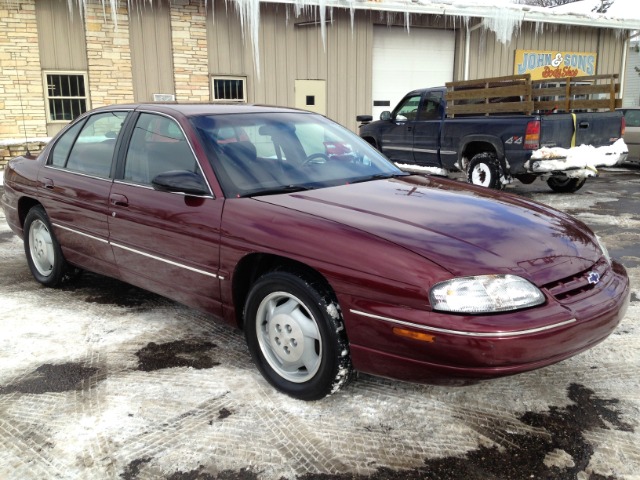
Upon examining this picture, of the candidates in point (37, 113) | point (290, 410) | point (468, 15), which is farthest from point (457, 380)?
point (468, 15)

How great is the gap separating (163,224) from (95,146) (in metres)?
1.25

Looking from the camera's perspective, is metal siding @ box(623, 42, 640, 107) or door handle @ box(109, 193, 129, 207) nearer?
door handle @ box(109, 193, 129, 207)

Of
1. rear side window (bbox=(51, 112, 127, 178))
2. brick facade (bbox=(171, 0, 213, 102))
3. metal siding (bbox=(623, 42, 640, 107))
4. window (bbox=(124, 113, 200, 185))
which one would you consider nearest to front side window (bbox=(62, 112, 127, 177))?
rear side window (bbox=(51, 112, 127, 178))

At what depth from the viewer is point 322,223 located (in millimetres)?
2875

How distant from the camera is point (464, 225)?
2.89 m

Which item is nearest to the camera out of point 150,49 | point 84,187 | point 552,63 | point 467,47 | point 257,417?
point 257,417

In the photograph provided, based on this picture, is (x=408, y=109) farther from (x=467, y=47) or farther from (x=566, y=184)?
(x=467, y=47)

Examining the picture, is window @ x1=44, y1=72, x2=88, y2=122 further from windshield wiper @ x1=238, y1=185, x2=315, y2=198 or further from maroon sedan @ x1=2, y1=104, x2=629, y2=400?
windshield wiper @ x1=238, y1=185, x2=315, y2=198

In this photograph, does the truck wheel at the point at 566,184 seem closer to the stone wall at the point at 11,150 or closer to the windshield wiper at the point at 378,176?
the windshield wiper at the point at 378,176

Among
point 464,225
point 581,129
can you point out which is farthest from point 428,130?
point 464,225

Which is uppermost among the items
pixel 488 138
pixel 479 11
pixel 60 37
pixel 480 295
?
pixel 479 11

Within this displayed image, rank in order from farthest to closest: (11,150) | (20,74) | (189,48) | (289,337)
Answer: (189,48), (20,74), (11,150), (289,337)

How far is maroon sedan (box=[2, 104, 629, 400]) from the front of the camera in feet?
8.22

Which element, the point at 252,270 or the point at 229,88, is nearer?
the point at 252,270
